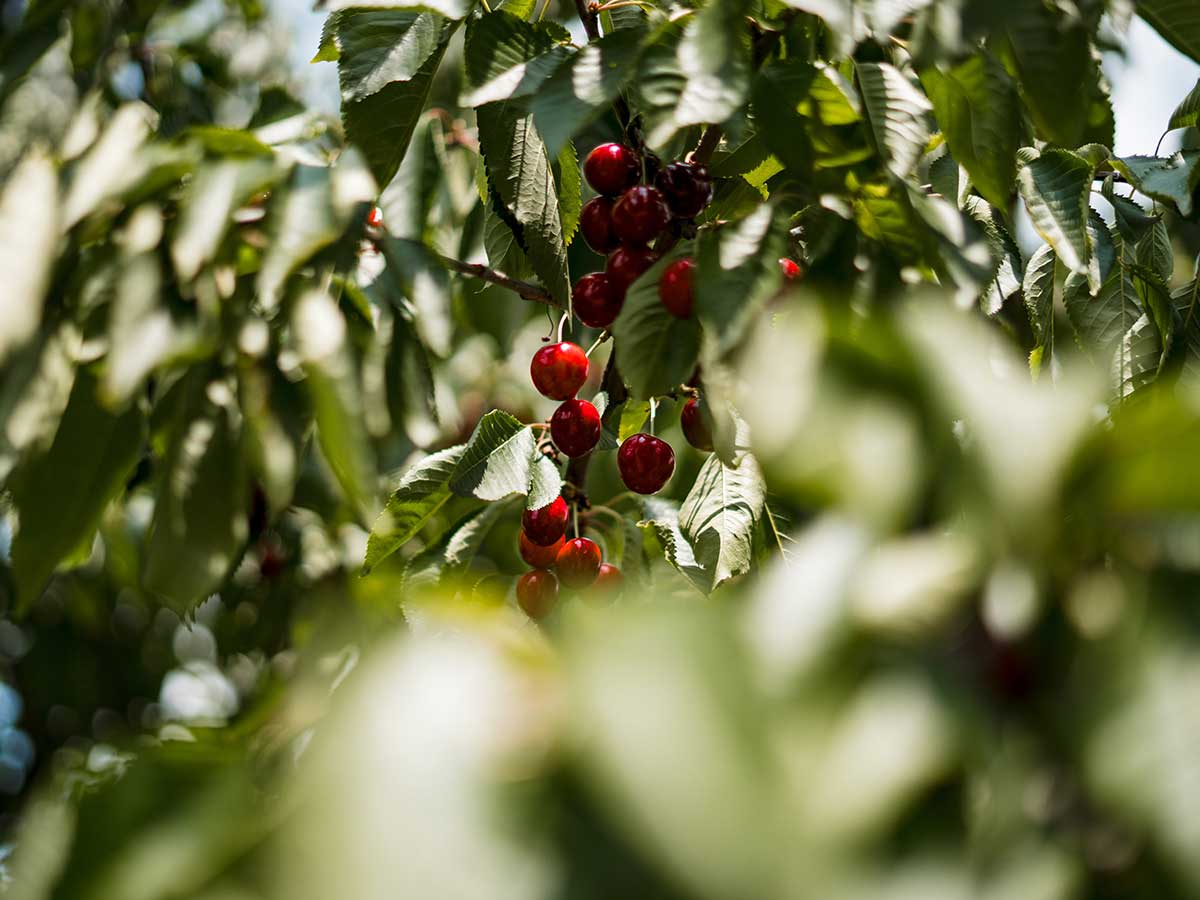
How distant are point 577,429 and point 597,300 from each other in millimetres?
186

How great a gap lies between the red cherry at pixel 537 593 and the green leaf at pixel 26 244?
0.90 m

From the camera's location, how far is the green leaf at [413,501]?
137 centimetres

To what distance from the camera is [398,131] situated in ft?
4.00

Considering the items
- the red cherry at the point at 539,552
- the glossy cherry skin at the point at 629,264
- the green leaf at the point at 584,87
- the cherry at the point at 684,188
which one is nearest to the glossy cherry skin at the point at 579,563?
the red cherry at the point at 539,552

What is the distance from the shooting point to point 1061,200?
1.19 meters

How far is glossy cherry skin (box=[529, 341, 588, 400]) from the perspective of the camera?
1.56 meters

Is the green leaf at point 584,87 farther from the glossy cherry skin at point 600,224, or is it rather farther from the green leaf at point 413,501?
the green leaf at point 413,501

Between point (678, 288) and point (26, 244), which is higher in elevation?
point (26, 244)

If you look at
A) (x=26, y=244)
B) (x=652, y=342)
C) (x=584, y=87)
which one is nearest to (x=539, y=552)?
(x=652, y=342)

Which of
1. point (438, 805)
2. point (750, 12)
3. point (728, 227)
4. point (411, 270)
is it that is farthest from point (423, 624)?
point (438, 805)

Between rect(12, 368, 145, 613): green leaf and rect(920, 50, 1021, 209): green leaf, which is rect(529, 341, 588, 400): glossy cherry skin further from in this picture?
rect(12, 368, 145, 613): green leaf

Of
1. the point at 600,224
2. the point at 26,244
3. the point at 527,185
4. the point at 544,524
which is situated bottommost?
the point at 544,524

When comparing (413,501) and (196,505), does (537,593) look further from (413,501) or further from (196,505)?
(196,505)

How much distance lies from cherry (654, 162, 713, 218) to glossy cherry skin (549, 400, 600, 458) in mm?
314
